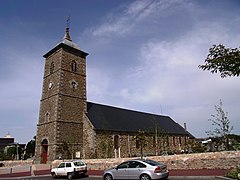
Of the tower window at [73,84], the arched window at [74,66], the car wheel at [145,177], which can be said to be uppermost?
the arched window at [74,66]

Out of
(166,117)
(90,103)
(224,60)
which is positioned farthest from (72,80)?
(166,117)

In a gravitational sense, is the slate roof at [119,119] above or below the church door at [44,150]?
above

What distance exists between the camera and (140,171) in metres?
11.6

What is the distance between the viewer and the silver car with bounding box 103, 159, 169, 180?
36.5ft

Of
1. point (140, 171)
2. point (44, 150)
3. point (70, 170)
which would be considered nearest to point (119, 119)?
point (44, 150)

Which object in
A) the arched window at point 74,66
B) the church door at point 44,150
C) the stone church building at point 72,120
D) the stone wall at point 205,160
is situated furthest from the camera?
the arched window at point 74,66

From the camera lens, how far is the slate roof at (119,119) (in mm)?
30531

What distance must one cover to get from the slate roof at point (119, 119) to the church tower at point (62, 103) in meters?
2.25

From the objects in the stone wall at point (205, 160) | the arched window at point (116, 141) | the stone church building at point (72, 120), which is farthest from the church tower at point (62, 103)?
the stone wall at point (205, 160)

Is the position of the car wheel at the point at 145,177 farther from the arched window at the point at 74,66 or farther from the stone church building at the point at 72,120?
the arched window at the point at 74,66

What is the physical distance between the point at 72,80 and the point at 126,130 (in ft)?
34.4

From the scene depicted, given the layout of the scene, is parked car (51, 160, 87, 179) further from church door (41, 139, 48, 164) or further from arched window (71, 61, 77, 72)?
arched window (71, 61, 77, 72)

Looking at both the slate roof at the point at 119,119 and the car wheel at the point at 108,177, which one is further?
the slate roof at the point at 119,119

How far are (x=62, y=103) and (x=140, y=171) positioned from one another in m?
18.5
